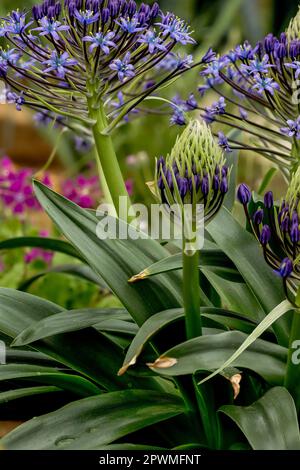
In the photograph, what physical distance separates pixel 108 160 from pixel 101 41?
35 centimetres

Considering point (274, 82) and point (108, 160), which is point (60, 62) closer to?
point (108, 160)

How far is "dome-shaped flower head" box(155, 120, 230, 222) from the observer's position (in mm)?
1606

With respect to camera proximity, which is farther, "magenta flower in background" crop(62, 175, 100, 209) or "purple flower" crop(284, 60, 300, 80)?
"magenta flower in background" crop(62, 175, 100, 209)

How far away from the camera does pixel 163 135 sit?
5.59 meters

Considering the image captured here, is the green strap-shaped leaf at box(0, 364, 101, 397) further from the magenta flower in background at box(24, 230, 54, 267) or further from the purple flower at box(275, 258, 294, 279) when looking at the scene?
the magenta flower in background at box(24, 230, 54, 267)

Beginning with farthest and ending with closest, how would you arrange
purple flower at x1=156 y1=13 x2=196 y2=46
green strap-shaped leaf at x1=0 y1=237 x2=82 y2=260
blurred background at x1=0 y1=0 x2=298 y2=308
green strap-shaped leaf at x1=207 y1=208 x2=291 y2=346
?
blurred background at x1=0 y1=0 x2=298 y2=308 < green strap-shaped leaf at x1=0 y1=237 x2=82 y2=260 < purple flower at x1=156 y1=13 x2=196 y2=46 < green strap-shaped leaf at x1=207 y1=208 x2=291 y2=346

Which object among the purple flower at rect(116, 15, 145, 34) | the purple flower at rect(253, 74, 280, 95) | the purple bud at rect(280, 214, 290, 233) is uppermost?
the purple flower at rect(116, 15, 145, 34)

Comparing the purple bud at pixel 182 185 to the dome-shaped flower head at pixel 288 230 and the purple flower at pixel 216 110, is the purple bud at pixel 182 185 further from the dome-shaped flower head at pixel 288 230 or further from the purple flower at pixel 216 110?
the purple flower at pixel 216 110

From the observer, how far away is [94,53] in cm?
202

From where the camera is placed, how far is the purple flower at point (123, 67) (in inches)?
76.1

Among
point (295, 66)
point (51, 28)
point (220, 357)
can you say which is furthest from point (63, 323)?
point (295, 66)

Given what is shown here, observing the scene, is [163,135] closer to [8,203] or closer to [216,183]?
[8,203]

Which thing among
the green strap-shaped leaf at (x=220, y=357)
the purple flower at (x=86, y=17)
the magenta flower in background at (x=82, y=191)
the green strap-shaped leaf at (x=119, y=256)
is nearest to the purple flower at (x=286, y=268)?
the green strap-shaped leaf at (x=220, y=357)

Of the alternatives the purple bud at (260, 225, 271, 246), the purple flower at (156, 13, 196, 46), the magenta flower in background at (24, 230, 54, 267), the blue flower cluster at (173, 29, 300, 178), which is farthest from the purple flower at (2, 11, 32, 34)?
the magenta flower in background at (24, 230, 54, 267)
